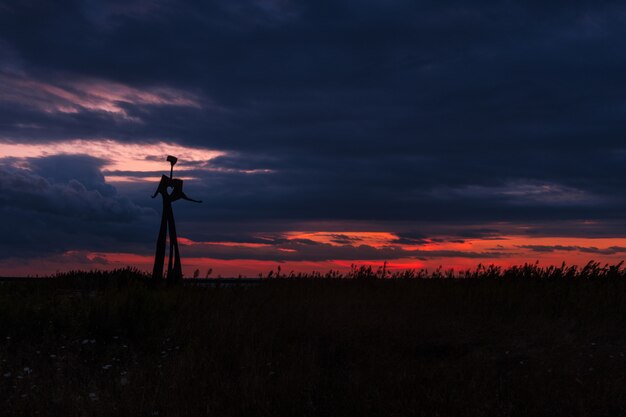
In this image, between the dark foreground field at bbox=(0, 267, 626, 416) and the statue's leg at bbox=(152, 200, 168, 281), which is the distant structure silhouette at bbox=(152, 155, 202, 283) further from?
the dark foreground field at bbox=(0, 267, 626, 416)

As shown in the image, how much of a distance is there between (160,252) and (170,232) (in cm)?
67

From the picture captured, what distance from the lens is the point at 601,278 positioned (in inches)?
632

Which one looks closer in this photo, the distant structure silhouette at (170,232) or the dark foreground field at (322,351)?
the dark foreground field at (322,351)

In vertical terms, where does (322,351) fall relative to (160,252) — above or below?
below

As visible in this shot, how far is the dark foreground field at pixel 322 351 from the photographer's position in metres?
8.06

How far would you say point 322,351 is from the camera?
10578mm

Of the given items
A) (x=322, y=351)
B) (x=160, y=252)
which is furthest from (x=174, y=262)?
(x=322, y=351)

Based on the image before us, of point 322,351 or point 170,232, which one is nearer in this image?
point 322,351

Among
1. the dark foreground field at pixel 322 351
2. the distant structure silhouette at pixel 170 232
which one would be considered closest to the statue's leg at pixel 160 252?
the distant structure silhouette at pixel 170 232

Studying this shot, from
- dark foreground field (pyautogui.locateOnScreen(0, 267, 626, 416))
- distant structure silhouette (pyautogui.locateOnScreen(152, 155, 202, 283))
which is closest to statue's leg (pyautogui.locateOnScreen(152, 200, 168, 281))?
distant structure silhouette (pyautogui.locateOnScreen(152, 155, 202, 283))

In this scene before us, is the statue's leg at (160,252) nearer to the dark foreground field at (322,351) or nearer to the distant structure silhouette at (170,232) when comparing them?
the distant structure silhouette at (170,232)

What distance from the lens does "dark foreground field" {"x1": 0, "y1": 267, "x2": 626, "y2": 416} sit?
8.06 m

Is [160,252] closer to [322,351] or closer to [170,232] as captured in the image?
[170,232]

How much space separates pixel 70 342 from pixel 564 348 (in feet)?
28.3
